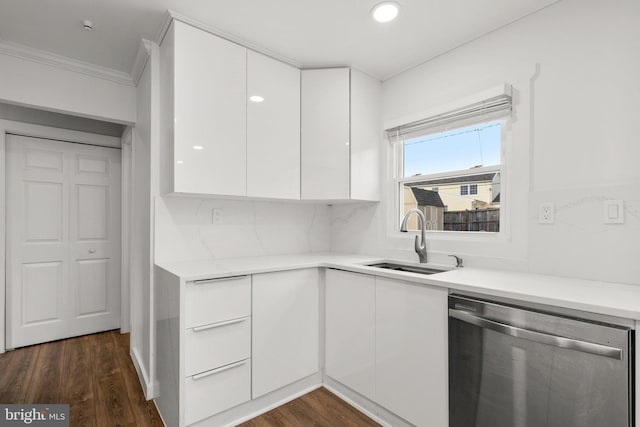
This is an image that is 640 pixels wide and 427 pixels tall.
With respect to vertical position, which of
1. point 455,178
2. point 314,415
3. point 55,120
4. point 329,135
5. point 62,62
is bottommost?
point 314,415

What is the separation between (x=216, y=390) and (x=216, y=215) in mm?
1173

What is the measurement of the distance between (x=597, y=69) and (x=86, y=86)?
10.6 feet

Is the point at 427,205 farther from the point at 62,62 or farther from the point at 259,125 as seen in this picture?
the point at 62,62

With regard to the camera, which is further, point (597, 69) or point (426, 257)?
point (426, 257)

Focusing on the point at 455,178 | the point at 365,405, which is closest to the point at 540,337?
the point at 365,405

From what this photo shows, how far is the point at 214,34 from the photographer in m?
1.99

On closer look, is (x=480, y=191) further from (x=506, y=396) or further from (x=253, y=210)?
(x=253, y=210)

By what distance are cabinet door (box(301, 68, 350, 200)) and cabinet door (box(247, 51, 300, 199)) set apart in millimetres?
91

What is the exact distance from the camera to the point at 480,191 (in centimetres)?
212

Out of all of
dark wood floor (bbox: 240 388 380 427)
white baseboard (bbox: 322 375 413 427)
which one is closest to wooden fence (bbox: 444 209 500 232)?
white baseboard (bbox: 322 375 413 427)

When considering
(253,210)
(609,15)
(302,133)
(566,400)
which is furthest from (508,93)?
(253,210)

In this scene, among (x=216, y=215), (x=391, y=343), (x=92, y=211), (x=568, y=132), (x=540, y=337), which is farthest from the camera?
(x=92, y=211)

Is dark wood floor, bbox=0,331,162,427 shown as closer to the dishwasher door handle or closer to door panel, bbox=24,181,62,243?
door panel, bbox=24,181,62,243

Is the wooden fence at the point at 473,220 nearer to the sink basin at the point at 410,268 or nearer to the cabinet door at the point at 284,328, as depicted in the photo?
the sink basin at the point at 410,268
